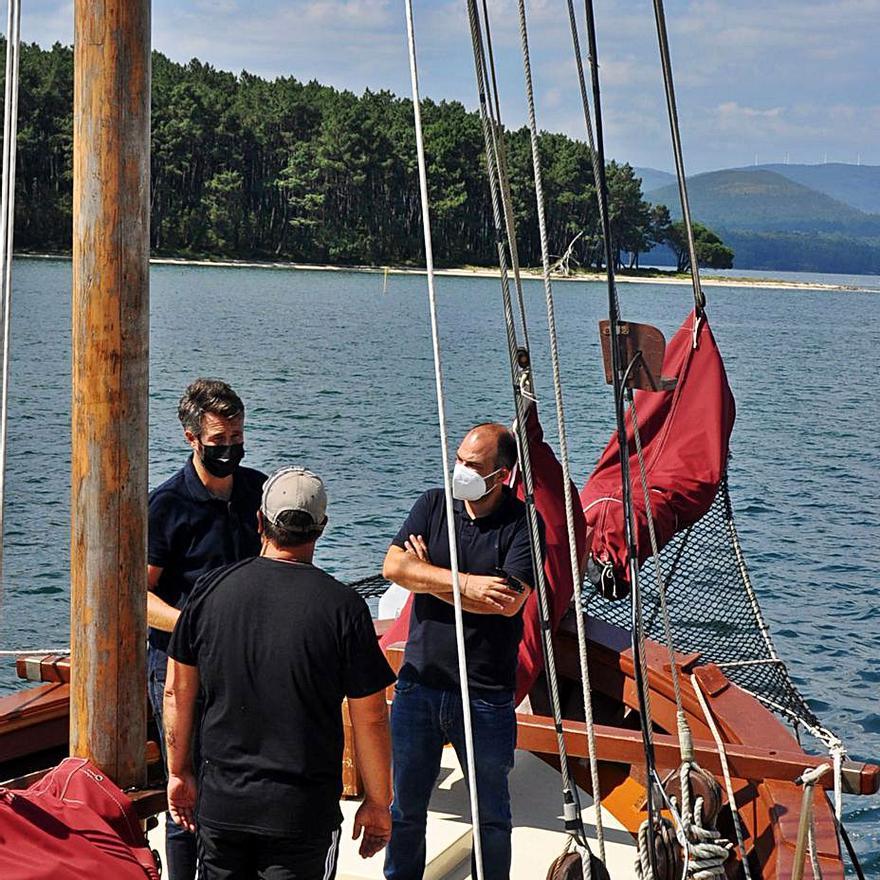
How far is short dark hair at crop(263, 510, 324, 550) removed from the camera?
2.61 meters

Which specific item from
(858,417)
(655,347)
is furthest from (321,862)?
(858,417)

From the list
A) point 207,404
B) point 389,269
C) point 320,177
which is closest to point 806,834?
point 207,404

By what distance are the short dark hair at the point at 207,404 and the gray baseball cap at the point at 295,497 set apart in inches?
28.5

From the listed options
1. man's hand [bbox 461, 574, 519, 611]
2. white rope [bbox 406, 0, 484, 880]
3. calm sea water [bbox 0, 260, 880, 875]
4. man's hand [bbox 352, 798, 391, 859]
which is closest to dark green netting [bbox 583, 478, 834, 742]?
calm sea water [bbox 0, 260, 880, 875]

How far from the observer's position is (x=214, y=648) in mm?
2607

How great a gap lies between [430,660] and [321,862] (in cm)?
83

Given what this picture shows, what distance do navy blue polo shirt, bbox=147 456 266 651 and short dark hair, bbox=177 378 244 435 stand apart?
0.39 feet

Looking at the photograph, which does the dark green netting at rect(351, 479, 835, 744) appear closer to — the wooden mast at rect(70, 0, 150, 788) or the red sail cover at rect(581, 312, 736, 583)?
the red sail cover at rect(581, 312, 736, 583)

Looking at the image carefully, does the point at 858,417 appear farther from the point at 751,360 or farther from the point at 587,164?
the point at 587,164

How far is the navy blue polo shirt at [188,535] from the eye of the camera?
3.29m

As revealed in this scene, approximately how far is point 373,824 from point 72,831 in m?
0.64

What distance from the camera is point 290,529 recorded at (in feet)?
8.56

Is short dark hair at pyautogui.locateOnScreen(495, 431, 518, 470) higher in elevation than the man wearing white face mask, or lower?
higher

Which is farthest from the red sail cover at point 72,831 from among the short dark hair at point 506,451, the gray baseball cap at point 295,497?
the short dark hair at point 506,451
